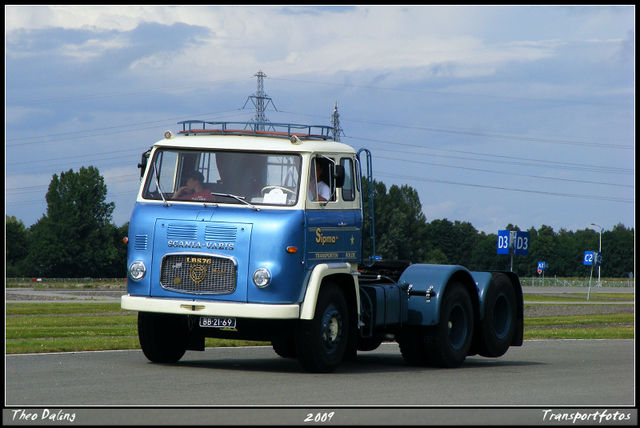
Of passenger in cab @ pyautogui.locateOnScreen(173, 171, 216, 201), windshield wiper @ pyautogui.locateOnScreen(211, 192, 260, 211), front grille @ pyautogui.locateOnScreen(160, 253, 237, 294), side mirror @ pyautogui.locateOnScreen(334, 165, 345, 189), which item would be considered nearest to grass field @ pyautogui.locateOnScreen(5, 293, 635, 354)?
front grille @ pyautogui.locateOnScreen(160, 253, 237, 294)

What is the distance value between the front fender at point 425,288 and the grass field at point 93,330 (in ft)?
15.6

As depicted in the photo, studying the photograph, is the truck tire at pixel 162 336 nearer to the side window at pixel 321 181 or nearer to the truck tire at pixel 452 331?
the side window at pixel 321 181

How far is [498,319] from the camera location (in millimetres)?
15156

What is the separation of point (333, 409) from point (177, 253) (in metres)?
3.99

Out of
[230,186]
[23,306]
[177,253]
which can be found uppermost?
[230,186]

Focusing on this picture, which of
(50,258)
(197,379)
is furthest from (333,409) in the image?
(50,258)

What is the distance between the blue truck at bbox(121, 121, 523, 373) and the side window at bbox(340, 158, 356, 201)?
2 cm

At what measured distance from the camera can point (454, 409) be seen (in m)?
8.33

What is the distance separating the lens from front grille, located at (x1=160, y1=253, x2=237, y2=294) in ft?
36.8

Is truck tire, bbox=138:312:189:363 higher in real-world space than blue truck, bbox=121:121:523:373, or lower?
lower

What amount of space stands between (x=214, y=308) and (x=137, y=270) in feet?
3.96

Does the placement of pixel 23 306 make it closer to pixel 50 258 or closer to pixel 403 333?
pixel 403 333

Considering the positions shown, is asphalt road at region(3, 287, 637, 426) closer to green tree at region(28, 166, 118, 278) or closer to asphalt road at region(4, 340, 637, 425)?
asphalt road at region(4, 340, 637, 425)

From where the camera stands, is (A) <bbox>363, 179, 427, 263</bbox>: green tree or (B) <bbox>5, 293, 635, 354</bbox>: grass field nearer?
(B) <bbox>5, 293, 635, 354</bbox>: grass field
